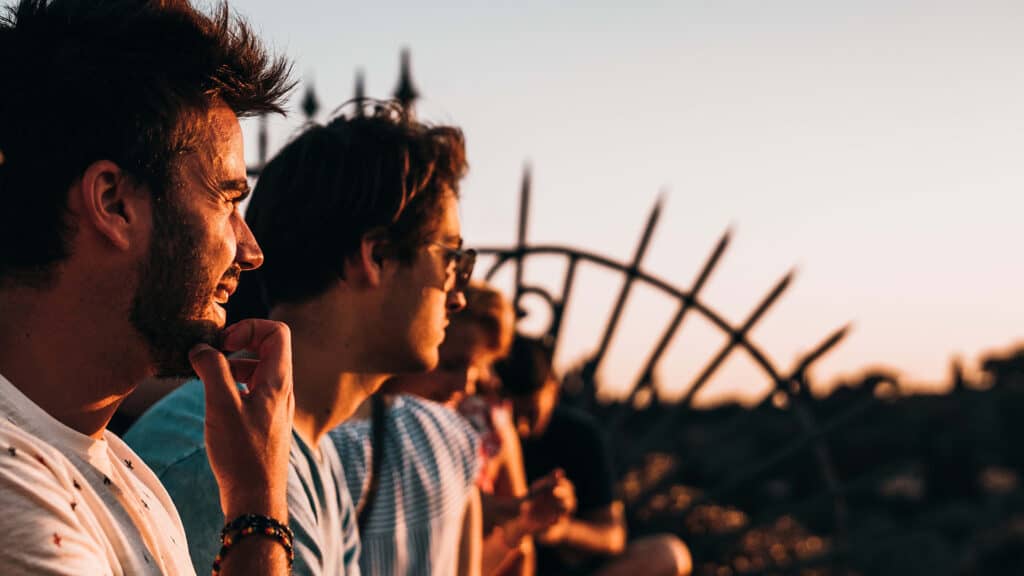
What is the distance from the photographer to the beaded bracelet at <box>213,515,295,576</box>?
4.61 feet

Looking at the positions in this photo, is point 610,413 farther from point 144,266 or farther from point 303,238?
point 144,266

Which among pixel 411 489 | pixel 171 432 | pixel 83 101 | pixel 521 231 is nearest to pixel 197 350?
pixel 83 101

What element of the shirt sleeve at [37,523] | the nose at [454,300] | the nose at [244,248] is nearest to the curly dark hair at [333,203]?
the nose at [454,300]

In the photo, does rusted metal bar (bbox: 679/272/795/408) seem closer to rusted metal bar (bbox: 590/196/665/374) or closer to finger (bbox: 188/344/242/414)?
rusted metal bar (bbox: 590/196/665/374)

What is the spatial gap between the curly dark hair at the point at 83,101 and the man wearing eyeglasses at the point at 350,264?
0.98 metres

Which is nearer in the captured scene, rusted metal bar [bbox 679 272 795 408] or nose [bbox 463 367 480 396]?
nose [bbox 463 367 480 396]

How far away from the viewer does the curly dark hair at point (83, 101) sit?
1.40 metres

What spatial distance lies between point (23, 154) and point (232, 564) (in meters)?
0.58

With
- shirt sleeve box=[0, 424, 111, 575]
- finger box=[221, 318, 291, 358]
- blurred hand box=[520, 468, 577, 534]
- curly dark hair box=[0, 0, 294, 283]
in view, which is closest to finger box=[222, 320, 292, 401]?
finger box=[221, 318, 291, 358]

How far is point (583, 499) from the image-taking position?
520 centimetres

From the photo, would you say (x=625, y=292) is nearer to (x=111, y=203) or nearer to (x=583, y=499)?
(x=583, y=499)

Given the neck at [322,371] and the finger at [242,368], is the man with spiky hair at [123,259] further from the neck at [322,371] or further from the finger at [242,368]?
the neck at [322,371]

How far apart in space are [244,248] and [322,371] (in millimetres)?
892

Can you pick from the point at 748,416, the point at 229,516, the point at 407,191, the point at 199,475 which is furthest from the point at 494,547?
the point at 748,416
